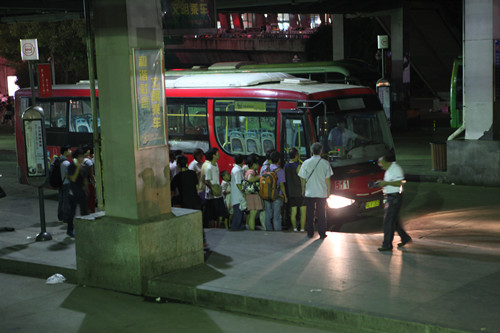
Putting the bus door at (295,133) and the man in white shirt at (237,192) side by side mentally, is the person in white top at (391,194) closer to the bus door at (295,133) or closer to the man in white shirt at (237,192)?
the man in white shirt at (237,192)

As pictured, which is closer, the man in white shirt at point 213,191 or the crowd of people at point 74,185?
the crowd of people at point 74,185

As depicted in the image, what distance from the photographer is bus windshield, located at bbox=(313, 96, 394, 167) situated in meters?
13.1

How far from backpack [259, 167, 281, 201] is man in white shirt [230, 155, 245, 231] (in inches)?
16.7

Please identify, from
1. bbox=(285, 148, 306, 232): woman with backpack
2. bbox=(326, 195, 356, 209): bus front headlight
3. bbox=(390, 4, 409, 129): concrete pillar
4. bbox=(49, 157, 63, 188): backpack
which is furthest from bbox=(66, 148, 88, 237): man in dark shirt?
bbox=(390, 4, 409, 129): concrete pillar

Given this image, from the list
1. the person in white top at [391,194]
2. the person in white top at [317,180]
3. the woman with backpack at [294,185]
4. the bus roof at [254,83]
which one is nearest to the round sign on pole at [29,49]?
the bus roof at [254,83]

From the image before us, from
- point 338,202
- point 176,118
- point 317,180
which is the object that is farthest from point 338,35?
point 317,180

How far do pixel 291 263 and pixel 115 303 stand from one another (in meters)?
2.34

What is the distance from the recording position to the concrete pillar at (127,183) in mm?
8672

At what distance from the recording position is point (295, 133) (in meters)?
13.2

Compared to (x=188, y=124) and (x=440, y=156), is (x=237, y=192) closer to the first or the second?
(x=188, y=124)

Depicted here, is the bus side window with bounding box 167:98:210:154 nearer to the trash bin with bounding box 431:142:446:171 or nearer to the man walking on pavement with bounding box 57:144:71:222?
the man walking on pavement with bounding box 57:144:71:222

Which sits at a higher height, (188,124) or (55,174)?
(188,124)

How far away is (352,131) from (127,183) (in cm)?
609

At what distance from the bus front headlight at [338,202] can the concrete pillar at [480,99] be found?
582 cm
